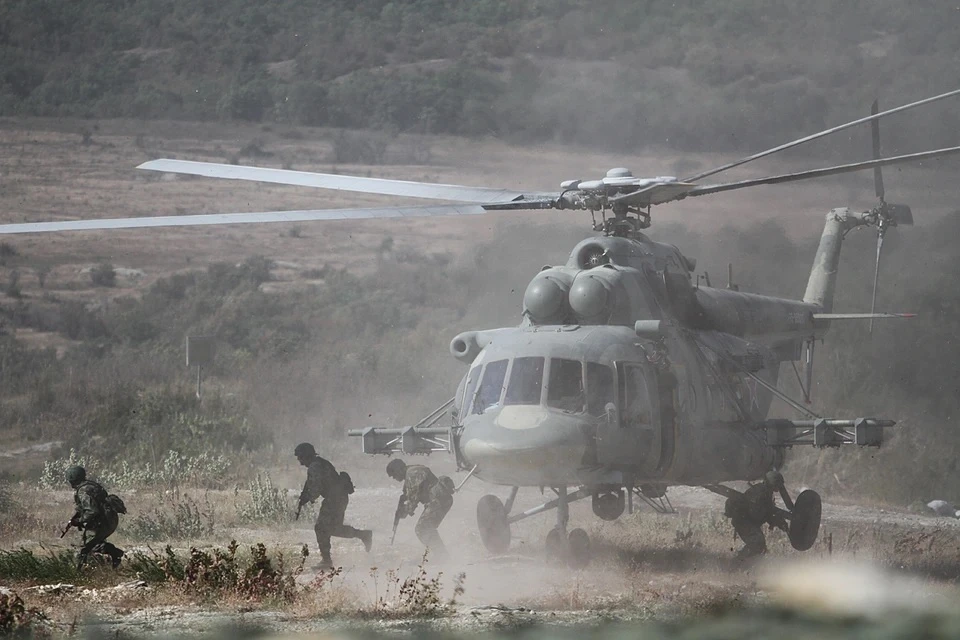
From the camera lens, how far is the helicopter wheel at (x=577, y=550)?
40.7 feet

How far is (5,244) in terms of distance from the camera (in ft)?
140

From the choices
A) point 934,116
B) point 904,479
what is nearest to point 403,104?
point 934,116

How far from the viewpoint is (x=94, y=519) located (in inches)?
461

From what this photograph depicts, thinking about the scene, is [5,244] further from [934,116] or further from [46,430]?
[934,116]

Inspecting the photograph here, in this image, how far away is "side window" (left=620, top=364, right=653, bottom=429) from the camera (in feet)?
39.8

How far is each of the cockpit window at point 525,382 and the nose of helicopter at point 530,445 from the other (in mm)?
111

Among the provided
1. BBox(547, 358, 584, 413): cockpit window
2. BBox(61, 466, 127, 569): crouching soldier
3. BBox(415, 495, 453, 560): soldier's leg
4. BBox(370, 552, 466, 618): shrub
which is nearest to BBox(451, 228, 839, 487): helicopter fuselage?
BBox(547, 358, 584, 413): cockpit window

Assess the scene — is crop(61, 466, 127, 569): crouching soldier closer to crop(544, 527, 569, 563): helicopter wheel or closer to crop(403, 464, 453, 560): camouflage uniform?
crop(403, 464, 453, 560): camouflage uniform

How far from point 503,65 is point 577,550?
3462cm

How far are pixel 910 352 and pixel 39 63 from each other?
37884 millimetres

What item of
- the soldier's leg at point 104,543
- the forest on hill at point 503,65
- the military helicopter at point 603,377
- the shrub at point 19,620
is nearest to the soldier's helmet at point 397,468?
the military helicopter at point 603,377

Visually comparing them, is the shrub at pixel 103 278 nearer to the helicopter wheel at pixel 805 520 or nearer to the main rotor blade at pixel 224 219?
the main rotor blade at pixel 224 219

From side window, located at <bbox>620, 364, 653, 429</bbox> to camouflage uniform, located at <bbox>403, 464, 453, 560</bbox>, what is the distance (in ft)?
8.07

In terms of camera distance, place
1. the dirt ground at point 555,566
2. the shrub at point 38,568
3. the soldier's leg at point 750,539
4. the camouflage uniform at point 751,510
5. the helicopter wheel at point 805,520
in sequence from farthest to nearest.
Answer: the helicopter wheel at point 805,520 < the camouflage uniform at point 751,510 < the soldier's leg at point 750,539 < the shrub at point 38,568 < the dirt ground at point 555,566
